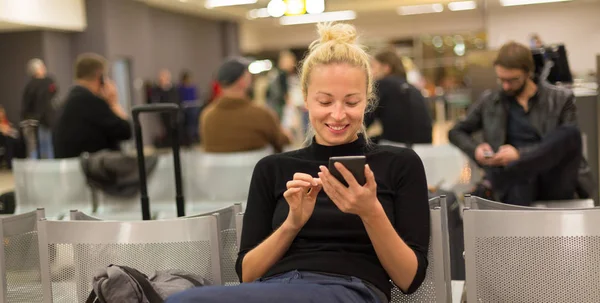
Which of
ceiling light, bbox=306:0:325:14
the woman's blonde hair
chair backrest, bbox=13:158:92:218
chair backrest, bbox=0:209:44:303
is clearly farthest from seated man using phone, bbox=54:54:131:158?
ceiling light, bbox=306:0:325:14

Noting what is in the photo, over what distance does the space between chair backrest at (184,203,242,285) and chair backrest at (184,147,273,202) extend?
1793mm

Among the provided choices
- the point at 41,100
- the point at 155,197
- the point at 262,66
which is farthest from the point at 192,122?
the point at 155,197

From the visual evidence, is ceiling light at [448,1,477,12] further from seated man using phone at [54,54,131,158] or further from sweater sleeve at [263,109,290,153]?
seated man using phone at [54,54,131,158]

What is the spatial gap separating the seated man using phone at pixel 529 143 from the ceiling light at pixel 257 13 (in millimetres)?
16489

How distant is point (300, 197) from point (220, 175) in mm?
2467

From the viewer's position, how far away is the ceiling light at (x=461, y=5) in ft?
64.0

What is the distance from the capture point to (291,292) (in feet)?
5.58

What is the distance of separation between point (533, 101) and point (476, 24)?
19.6 meters

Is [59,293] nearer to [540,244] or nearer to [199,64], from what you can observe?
[540,244]

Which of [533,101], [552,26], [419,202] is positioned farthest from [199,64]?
[419,202]

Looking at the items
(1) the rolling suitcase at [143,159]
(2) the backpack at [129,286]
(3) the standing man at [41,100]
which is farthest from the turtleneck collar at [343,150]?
(3) the standing man at [41,100]

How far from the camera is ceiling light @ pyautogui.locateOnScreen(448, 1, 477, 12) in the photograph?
19513 millimetres

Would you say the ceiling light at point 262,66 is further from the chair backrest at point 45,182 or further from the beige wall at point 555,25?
the chair backrest at point 45,182

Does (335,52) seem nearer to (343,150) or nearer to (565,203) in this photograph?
(343,150)
